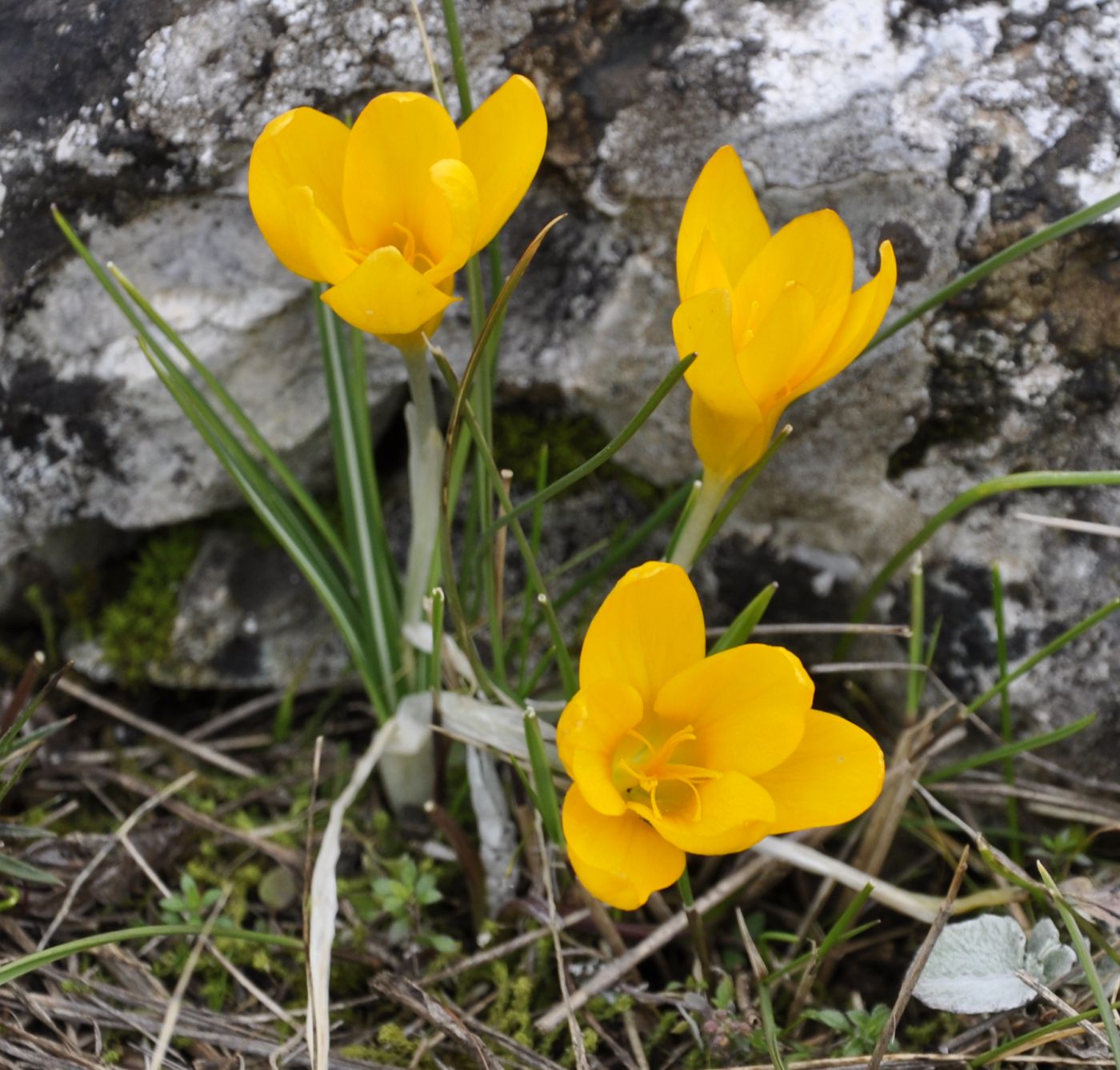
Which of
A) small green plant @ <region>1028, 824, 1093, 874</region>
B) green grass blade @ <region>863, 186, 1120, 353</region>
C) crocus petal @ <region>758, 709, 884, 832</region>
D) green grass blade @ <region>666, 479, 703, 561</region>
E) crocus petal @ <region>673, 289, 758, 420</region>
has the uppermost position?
crocus petal @ <region>673, 289, 758, 420</region>

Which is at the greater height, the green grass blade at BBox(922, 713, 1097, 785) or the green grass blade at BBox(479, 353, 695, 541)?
the green grass blade at BBox(479, 353, 695, 541)

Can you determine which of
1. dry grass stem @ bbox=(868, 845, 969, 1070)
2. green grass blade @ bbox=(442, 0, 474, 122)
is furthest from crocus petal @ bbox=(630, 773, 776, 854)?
green grass blade @ bbox=(442, 0, 474, 122)

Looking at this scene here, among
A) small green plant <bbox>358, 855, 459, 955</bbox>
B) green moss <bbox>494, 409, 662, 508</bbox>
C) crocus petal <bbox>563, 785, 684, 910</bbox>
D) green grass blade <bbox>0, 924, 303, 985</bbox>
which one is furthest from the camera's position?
green moss <bbox>494, 409, 662, 508</bbox>

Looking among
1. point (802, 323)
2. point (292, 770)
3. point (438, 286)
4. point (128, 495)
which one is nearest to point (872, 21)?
point (802, 323)

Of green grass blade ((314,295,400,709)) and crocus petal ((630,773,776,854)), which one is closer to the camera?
crocus petal ((630,773,776,854))

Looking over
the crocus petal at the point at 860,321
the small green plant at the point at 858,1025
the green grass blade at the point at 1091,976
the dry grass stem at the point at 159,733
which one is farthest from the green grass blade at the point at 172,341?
the green grass blade at the point at 1091,976

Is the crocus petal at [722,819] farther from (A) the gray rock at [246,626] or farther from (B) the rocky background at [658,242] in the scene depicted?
(A) the gray rock at [246,626]

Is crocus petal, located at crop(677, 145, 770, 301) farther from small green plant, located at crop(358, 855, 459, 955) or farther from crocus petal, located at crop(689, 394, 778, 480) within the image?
small green plant, located at crop(358, 855, 459, 955)
